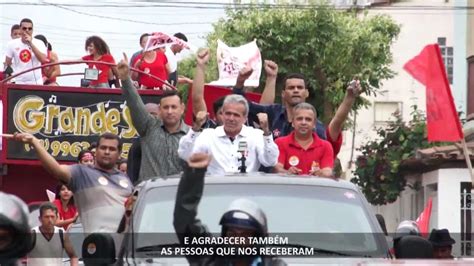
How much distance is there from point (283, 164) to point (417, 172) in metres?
22.7

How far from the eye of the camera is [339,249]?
8.96 m

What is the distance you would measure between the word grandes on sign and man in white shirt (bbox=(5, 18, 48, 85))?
279cm

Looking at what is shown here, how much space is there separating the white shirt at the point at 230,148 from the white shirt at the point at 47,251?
173 centimetres

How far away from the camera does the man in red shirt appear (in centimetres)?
1183

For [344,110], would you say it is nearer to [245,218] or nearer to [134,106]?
[134,106]

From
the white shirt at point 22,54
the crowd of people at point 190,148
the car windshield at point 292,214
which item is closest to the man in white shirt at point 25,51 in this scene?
the white shirt at point 22,54

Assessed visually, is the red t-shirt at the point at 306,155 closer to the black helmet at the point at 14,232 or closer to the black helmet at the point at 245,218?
the black helmet at the point at 245,218

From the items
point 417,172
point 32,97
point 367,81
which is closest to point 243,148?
point 32,97

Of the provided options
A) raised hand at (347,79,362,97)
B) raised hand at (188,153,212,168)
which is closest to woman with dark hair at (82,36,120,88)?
raised hand at (347,79,362,97)

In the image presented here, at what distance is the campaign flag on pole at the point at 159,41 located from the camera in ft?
61.5

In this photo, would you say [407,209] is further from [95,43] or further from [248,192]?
[248,192]

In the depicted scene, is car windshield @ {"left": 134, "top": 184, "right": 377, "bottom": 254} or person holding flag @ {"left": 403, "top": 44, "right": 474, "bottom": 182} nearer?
car windshield @ {"left": 134, "top": 184, "right": 377, "bottom": 254}

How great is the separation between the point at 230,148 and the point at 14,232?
4.51m

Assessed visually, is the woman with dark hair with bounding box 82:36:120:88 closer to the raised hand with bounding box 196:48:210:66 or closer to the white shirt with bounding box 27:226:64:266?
the raised hand with bounding box 196:48:210:66
